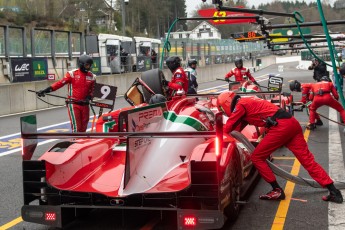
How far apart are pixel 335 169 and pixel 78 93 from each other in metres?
5.25

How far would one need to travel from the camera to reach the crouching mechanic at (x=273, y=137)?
6.85 metres

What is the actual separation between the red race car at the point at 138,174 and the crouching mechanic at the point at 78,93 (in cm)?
450

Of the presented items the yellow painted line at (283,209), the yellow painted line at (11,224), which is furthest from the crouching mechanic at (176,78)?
the yellow painted line at (11,224)

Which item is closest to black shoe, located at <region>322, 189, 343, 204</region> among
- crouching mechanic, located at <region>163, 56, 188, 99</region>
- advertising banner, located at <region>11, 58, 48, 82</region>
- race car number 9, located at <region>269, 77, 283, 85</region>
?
crouching mechanic, located at <region>163, 56, 188, 99</region>

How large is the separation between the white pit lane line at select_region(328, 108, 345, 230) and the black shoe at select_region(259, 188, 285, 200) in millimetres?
596

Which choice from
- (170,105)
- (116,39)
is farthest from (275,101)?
(116,39)

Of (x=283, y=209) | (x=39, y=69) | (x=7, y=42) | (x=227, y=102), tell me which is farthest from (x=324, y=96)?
(x=7, y=42)

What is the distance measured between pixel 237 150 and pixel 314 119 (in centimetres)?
780

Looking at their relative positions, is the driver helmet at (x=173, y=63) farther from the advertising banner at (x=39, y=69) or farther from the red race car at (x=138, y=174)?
the advertising banner at (x=39, y=69)

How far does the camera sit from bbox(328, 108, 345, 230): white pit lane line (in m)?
6.10

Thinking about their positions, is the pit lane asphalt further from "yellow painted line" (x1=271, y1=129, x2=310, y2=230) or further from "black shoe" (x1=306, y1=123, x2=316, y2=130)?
"black shoe" (x1=306, y1=123, x2=316, y2=130)

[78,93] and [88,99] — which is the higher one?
[78,93]

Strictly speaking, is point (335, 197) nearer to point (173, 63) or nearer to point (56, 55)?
point (173, 63)

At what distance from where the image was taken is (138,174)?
5.89 meters
